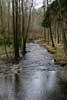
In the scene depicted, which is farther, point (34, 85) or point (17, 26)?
point (17, 26)

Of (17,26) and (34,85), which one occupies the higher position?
(17,26)

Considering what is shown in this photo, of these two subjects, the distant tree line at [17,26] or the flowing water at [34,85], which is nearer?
the flowing water at [34,85]

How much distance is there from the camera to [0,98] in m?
10.7

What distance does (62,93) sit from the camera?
462 inches

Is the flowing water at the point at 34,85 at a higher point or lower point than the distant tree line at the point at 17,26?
lower

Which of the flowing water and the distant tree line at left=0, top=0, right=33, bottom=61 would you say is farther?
the distant tree line at left=0, top=0, right=33, bottom=61

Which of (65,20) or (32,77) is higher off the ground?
(65,20)

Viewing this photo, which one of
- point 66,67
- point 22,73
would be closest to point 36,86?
point 22,73

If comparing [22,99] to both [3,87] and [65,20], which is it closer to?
[3,87]

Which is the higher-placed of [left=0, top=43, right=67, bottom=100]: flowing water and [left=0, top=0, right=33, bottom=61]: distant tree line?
[left=0, top=0, right=33, bottom=61]: distant tree line

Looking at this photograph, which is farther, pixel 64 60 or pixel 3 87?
pixel 64 60

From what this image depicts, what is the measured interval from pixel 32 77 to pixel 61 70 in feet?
10.6

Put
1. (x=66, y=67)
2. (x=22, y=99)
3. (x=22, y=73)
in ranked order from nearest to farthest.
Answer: (x=22, y=99)
(x=22, y=73)
(x=66, y=67)

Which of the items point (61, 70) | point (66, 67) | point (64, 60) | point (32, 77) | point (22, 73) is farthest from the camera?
point (64, 60)
